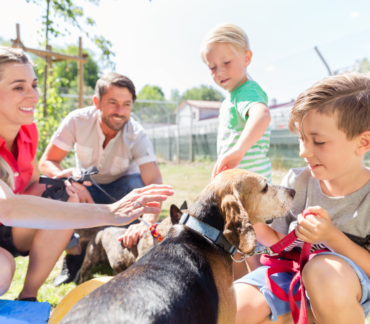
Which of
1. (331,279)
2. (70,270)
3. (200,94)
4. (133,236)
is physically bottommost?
(70,270)

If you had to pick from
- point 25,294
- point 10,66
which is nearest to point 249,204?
point 25,294

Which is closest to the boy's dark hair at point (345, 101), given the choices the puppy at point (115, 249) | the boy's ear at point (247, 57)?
the boy's ear at point (247, 57)

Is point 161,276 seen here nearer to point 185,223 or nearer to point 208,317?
point 208,317

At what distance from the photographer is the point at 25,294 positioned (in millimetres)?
2867

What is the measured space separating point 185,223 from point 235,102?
1.66 meters

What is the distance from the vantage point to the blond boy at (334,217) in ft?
6.11

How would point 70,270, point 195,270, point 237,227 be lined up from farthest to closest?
point 70,270, point 237,227, point 195,270

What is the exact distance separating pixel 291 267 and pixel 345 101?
127 centimetres

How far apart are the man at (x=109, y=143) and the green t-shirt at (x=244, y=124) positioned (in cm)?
144

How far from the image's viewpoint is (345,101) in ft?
6.70

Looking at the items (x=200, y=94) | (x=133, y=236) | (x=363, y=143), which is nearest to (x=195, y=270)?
(x=363, y=143)

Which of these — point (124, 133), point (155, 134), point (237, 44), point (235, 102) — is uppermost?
point (237, 44)

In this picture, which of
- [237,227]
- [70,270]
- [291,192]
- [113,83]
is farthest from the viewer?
[113,83]

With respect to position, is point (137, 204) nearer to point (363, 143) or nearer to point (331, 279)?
point (331, 279)
